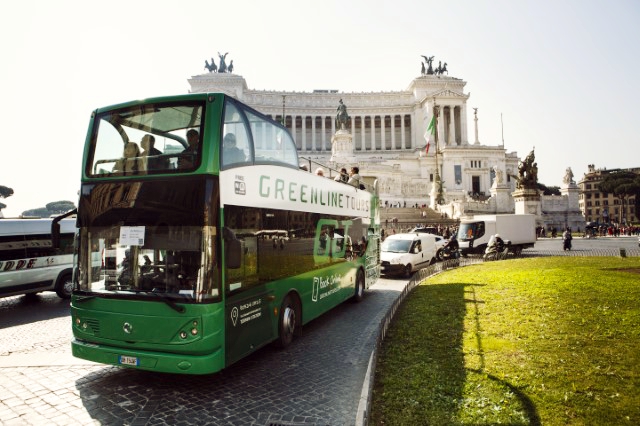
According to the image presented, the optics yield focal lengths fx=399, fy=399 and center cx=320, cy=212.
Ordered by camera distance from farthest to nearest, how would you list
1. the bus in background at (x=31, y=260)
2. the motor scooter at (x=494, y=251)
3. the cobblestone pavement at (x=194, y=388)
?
the motor scooter at (x=494, y=251) → the bus in background at (x=31, y=260) → the cobblestone pavement at (x=194, y=388)

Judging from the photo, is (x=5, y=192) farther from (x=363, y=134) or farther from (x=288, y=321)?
(x=288, y=321)

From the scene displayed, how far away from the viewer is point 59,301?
13781 mm

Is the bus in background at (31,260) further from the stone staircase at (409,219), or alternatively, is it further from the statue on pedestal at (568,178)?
the statue on pedestal at (568,178)

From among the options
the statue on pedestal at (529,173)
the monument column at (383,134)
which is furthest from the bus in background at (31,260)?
the monument column at (383,134)

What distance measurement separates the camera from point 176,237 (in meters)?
5.46

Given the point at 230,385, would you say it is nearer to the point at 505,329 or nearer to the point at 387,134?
the point at 505,329

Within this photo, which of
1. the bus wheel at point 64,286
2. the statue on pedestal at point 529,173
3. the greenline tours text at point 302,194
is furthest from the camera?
the statue on pedestal at point 529,173

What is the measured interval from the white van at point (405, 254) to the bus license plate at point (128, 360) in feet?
42.0

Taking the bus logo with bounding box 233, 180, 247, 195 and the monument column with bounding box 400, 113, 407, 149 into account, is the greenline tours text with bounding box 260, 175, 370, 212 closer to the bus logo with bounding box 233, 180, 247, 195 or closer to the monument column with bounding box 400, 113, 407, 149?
the bus logo with bounding box 233, 180, 247, 195

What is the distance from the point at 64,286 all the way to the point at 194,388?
10.6m

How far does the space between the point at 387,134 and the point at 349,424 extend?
99862 millimetres

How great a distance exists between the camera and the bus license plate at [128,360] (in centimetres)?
557

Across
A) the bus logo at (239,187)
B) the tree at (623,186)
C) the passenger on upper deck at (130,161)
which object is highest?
the tree at (623,186)

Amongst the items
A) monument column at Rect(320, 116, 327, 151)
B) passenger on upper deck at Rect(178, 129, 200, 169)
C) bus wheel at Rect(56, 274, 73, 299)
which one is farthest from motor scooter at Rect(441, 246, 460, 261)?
monument column at Rect(320, 116, 327, 151)
